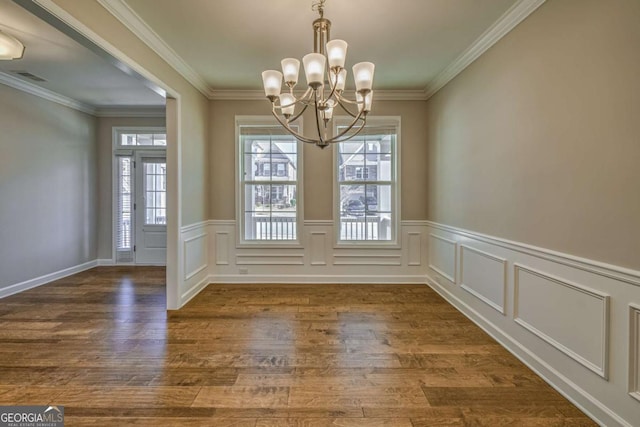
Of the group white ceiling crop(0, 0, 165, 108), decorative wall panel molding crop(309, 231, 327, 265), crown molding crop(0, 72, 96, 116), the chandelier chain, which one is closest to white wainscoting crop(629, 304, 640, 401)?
the chandelier chain

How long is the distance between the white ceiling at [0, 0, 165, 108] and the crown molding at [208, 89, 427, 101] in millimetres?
1000

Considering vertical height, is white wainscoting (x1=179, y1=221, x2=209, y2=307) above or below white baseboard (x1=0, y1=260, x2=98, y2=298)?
above

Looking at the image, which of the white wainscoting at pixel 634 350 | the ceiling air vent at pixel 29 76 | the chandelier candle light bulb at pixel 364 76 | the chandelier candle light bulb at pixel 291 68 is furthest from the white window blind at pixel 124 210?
the white wainscoting at pixel 634 350

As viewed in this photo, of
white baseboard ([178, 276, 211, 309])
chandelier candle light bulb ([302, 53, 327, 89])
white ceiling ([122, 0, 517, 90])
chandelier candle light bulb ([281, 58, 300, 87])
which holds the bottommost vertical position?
white baseboard ([178, 276, 211, 309])

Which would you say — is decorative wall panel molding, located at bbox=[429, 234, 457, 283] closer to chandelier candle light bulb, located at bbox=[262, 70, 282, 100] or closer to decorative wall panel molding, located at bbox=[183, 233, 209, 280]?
chandelier candle light bulb, located at bbox=[262, 70, 282, 100]

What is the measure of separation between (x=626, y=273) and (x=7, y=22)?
483cm

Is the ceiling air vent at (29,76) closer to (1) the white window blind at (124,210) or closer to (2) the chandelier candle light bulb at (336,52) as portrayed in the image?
(1) the white window blind at (124,210)

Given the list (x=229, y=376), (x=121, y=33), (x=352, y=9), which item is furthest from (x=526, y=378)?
(x=121, y=33)

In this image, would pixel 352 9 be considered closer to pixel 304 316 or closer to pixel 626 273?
pixel 626 273

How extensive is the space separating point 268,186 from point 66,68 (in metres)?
2.75

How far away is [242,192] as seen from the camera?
14.8 ft

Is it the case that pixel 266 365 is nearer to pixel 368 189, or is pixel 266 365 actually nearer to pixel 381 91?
pixel 368 189

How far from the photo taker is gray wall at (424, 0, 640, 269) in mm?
1605

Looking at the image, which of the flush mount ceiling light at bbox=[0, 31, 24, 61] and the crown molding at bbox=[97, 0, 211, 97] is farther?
the flush mount ceiling light at bbox=[0, 31, 24, 61]
